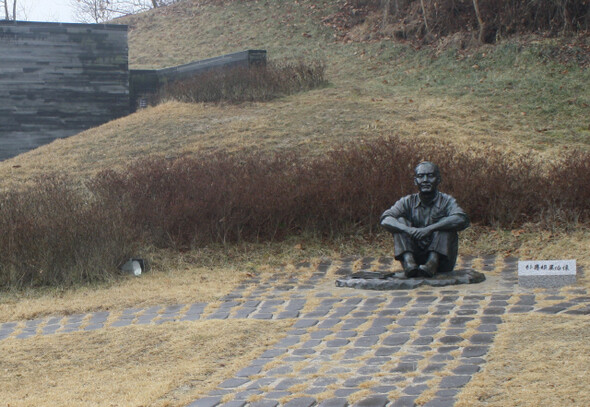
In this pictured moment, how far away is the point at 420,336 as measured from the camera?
6246 millimetres

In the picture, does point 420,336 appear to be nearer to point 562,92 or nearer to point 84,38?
point 562,92

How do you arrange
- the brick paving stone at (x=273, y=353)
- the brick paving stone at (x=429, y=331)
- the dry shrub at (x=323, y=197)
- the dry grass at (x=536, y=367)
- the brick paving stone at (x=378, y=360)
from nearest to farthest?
the dry grass at (x=536, y=367) < the brick paving stone at (x=378, y=360) < the brick paving stone at (x=273, y=353) < the brick paving stone at (x=429, y=331) < the dry shrub at (x=323, y=197)

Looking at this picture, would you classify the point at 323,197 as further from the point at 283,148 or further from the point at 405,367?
the point at 405,367

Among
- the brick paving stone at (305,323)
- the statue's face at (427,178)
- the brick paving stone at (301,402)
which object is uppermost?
the statue's face at (427,178)

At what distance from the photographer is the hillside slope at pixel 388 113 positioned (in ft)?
52.3

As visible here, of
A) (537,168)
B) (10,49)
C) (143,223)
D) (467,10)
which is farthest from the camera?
(467,10)

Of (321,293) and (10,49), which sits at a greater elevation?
(10,49)

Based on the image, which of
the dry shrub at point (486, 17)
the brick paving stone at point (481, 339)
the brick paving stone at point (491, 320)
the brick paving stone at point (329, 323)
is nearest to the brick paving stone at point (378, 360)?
the brick paving stone at point (481, 339)

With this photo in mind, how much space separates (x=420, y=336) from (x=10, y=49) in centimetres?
1936

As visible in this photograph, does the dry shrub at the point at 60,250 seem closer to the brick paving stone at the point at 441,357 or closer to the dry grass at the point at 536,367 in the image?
the brick paving stone at the point at 441,357

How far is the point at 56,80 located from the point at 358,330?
18369 millimetres

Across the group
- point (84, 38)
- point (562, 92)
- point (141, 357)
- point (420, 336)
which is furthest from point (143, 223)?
point (84, 38)

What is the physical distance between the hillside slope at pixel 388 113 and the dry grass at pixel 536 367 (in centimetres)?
907

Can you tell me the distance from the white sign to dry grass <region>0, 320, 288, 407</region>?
2.41 meters
